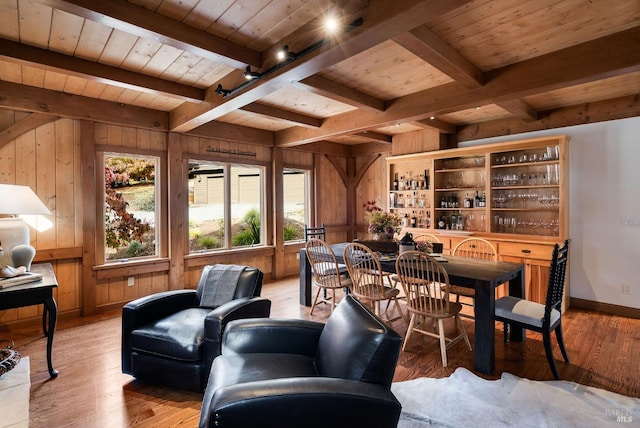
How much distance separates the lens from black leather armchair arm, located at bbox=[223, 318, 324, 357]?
2.06 metres

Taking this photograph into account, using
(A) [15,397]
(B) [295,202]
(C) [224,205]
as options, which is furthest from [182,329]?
(B) [295,202]

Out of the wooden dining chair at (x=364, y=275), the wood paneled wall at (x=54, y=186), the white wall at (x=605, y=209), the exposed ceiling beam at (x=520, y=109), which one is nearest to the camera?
the wooden dining chair at (x=364, y=275)

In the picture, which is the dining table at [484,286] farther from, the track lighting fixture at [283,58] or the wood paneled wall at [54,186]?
the wood paneled wall at [54,186]

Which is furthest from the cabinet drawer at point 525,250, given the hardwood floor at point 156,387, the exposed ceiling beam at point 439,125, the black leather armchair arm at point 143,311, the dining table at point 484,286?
the black leather armchair arm at point 143,311

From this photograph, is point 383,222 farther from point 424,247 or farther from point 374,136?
point 374,136

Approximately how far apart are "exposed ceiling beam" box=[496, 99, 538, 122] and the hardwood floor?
263cm

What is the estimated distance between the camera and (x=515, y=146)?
464cm

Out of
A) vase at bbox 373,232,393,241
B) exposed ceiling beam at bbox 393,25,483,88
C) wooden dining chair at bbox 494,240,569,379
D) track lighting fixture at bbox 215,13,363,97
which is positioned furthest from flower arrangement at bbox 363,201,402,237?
track lighting fixture at bbox 215,13,363,97

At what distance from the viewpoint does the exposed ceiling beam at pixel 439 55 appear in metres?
2.37

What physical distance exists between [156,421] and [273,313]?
2132mm

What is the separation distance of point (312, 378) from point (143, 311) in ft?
5.91

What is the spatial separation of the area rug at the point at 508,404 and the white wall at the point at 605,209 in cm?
243

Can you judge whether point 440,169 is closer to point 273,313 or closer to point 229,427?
point 273,313

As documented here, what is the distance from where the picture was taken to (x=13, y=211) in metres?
2.79
